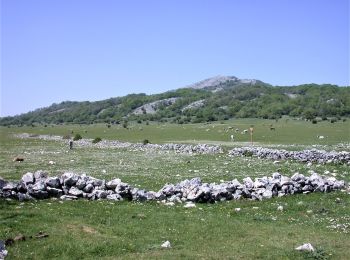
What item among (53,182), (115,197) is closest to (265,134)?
(115,197)

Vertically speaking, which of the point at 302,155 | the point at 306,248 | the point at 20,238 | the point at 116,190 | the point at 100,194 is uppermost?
the point at 116,190

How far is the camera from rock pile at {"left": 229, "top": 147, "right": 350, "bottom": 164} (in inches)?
1609

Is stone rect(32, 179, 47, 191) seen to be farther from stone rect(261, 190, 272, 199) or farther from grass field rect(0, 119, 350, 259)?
stone rect(261, 190, 272, 199)

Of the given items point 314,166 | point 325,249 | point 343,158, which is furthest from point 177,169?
point 325,249

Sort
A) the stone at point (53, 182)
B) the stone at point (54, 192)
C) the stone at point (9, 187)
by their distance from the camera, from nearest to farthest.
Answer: the stone at point (9, 187) → the stone at point (54, 192) → the stone at point (53, 182)

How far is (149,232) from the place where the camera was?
16.7 m

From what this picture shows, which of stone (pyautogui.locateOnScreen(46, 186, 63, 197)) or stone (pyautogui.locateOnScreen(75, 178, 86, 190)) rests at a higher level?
stone (pyautogui.locateOnScreen(75, 178, 86, 190))

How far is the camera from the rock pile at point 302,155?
40875 mm

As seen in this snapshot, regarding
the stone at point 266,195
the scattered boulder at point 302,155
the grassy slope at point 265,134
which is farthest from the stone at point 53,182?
the grassy slope at point 265,134

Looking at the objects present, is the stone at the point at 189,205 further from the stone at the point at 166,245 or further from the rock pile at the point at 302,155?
the rock pile at the point at 302,155

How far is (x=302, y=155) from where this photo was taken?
43719 mm

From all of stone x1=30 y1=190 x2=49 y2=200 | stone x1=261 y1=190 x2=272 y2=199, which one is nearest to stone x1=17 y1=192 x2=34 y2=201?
stone x1=30 y1=190 x2=49 y2=200

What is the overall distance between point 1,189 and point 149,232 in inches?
340

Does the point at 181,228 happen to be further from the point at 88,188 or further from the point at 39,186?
the point at 39,186
